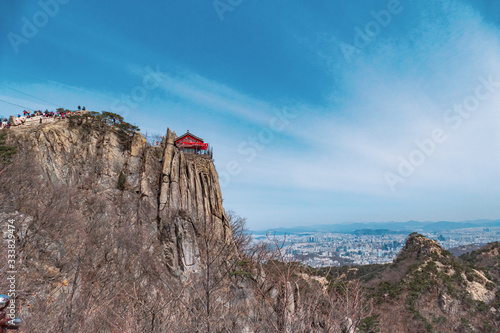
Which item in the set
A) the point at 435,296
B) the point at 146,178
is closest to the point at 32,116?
the point at 146,178

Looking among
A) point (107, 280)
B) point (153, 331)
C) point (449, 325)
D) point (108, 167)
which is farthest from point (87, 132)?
point (449, 325)

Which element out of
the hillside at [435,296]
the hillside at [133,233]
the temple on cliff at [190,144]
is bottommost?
the hillside at [435,296]

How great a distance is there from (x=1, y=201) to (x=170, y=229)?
17.4 metres

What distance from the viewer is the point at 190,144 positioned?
144 ft

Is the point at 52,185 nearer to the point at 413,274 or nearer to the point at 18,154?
the point at 18,154

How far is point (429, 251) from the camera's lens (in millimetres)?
54625

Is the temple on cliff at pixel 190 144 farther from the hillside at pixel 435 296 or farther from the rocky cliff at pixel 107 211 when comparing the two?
the hillside at pixel 435 296

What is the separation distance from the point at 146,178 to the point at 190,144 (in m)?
10.4

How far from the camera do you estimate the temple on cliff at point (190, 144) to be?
43812 millimetres

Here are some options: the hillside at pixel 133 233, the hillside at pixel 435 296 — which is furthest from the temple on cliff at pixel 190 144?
the hillside at pixel 435 296

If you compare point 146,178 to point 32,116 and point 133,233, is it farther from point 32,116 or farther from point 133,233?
point 32,116

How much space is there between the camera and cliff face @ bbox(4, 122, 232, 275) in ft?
107

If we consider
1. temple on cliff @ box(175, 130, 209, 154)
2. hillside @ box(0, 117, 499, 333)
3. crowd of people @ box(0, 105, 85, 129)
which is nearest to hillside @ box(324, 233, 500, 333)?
hillside @ box(0, 117, 499, 333)

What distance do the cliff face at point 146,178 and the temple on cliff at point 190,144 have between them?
3.09 meters
